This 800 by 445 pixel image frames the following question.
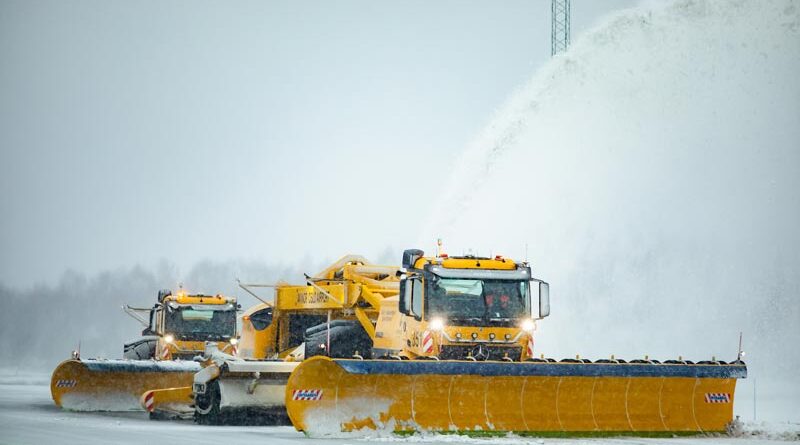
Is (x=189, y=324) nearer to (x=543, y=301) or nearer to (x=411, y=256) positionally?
(x=411, y=256)

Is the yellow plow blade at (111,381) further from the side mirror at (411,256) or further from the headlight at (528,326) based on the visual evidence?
the headlight at (528,326)

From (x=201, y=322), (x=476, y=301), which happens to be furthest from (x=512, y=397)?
(x=201, y=322)

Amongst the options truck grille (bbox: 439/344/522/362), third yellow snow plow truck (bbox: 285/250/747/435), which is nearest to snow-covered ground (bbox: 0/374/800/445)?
third yellow snow plow truck (bbox: 285/250/747/435)

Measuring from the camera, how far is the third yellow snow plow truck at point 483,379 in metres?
17.5

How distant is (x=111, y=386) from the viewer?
26.1 m

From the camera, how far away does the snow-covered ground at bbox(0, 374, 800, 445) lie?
655 inches

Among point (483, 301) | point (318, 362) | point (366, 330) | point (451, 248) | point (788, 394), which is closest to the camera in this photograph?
point (318, 362)

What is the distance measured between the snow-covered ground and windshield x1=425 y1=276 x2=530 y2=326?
3003mm

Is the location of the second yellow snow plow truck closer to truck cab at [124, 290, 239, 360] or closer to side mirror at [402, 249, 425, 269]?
side mirror at [402, 249, 425, 269]

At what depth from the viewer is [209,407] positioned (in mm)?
21547

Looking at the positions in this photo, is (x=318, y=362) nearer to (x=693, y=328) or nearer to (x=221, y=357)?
(x=221, y=357)

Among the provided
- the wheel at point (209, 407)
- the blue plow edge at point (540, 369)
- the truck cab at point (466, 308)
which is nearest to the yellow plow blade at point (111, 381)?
the wheel at point (209, 407)

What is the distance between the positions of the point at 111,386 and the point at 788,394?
19.7m

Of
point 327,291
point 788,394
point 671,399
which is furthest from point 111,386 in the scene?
point 788,394
